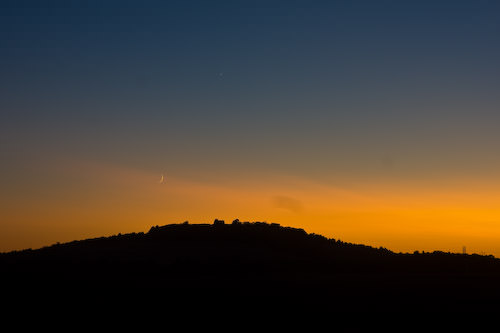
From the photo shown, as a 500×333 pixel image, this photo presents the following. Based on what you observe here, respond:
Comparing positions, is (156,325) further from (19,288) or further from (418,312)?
(19,288)

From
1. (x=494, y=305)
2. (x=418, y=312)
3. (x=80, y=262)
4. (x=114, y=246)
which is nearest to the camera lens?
(x=418, y=312)

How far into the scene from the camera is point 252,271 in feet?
147

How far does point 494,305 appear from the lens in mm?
28422

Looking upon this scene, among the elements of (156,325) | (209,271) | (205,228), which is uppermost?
(205,228)

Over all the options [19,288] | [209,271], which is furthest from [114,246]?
[19,288]

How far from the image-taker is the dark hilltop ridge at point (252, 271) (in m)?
30.6

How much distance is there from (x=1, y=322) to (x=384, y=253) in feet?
138

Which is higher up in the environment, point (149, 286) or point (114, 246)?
point (114, 246)

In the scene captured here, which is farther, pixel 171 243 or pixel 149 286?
pixel 171 243

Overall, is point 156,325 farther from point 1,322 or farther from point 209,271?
point 209,271

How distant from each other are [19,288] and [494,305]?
27.0 meters

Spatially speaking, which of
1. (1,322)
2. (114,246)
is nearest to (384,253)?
(114,246)

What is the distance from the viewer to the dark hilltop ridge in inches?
1203

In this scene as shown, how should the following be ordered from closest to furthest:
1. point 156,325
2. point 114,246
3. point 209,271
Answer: point 156,325 < point 209,271 < point 114,246
